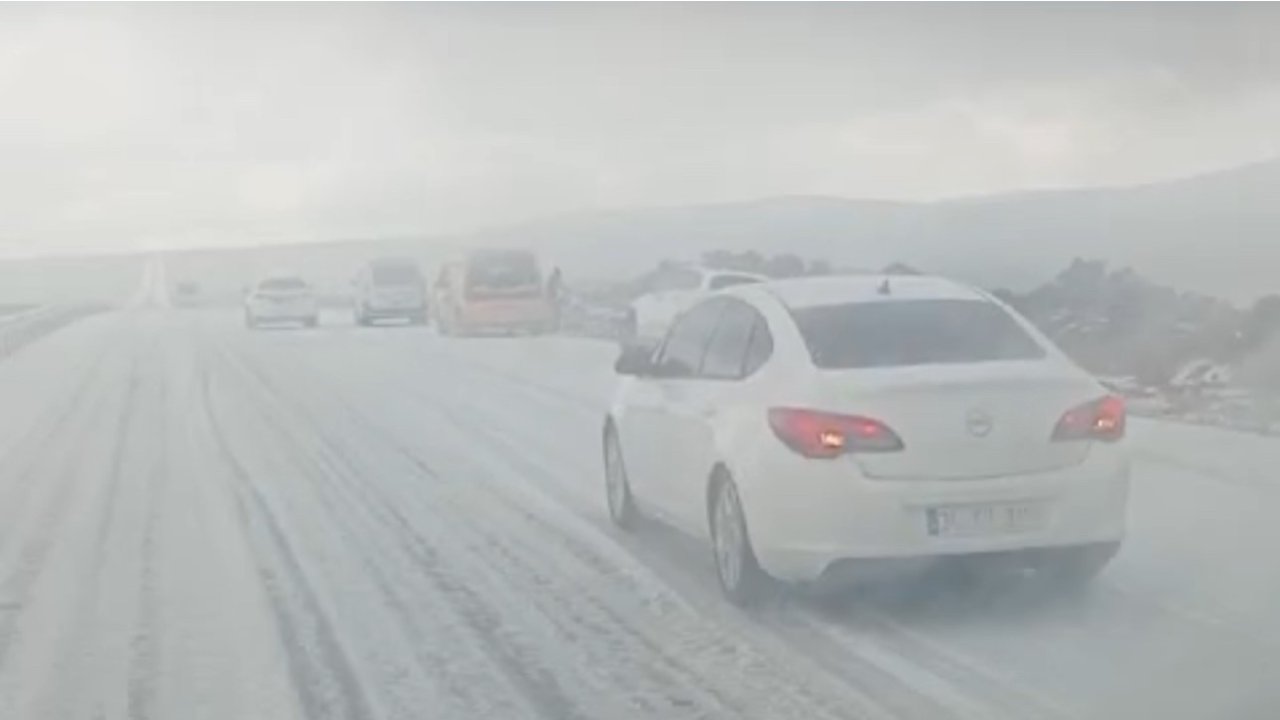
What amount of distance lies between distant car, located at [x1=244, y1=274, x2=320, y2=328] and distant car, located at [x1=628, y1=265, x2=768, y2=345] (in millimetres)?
19543

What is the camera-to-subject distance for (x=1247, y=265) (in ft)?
58.9

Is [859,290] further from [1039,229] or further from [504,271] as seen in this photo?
[504,271]

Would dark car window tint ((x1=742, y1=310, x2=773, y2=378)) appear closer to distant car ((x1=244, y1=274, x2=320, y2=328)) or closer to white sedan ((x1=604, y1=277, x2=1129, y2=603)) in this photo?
white sedan ((x1=604, y1=277, x2=1129, y2=603))

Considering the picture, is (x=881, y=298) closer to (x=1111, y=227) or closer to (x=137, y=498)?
(x=137, y=498)

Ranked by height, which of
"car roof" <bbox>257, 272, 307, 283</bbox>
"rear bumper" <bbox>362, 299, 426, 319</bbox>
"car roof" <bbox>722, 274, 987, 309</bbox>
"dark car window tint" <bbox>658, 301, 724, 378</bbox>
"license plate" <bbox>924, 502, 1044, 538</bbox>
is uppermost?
"car roof" <bbox>722, 274, 987, 309</bbox>

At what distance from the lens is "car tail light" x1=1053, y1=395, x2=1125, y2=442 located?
9648 millimetres

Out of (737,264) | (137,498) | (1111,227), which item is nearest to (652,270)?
(737,264)

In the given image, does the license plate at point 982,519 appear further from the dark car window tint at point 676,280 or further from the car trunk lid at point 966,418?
the dark car window tint at point 676,280

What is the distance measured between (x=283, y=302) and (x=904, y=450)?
35132 millimetres

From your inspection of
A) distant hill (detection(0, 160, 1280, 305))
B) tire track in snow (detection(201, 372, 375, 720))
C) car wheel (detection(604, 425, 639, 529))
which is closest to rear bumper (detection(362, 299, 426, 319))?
distant hill (detection(0, 160, 1280, 305))

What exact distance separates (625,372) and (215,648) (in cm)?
364

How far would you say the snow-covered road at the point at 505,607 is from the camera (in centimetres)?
819

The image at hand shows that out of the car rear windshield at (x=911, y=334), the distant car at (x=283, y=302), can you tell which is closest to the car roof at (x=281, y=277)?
the distant car at (x=283, y=302)

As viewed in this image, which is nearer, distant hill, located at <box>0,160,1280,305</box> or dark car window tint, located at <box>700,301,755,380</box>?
dark car window tint, located at <box>700,301,755,380</box>
